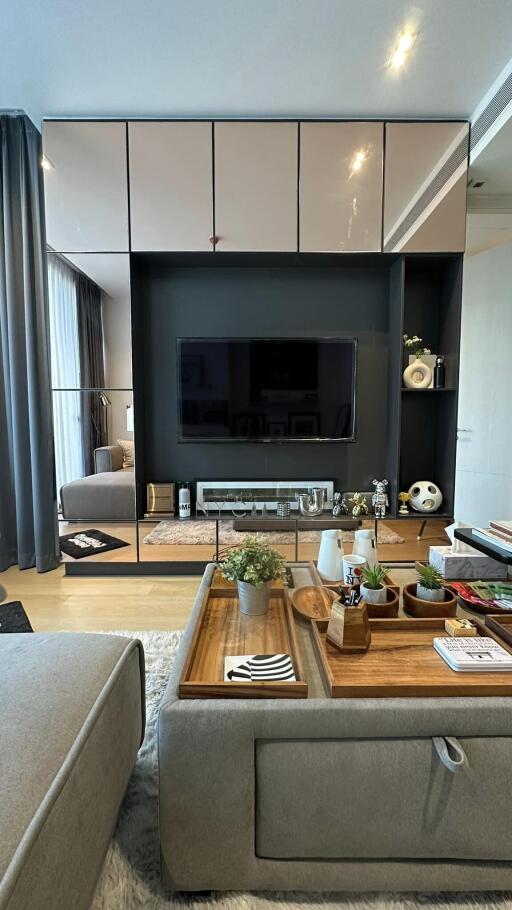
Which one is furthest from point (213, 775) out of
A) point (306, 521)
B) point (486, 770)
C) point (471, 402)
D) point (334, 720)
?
point (471, 402)

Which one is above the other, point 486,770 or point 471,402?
point 471,402

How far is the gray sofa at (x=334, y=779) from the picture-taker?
872mm

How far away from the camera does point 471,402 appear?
11.7 feet

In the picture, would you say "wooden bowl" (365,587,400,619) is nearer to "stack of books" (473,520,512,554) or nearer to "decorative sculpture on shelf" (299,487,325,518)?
"stack of books" (473,520,512,554)

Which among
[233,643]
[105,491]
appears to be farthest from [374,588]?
[105,491]

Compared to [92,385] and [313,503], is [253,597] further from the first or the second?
[92,385]

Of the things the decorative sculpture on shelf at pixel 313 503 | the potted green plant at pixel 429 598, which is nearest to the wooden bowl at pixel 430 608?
the potted green plant at pixel 429 598

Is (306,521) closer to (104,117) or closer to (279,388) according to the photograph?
(279,388)

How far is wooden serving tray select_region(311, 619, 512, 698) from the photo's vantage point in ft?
3.03

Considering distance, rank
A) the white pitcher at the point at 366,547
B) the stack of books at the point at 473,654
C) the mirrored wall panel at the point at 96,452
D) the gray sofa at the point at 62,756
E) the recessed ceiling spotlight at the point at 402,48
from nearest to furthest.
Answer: the gray sofa at the point at 62,756 → the stack of books at the point at 473,654 → the white pitcher at the point at 366,547 → the recessed ceiling spotlight at the point at 402,48 → the mirrored wall panel at the point at 96,452

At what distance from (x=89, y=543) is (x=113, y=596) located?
491 millimetres

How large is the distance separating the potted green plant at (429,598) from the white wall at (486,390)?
→ 7.39 feet

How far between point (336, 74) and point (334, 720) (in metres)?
2.89

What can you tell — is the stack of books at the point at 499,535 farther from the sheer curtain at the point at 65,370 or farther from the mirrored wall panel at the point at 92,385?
the sheer curtain at the point at 65,370
